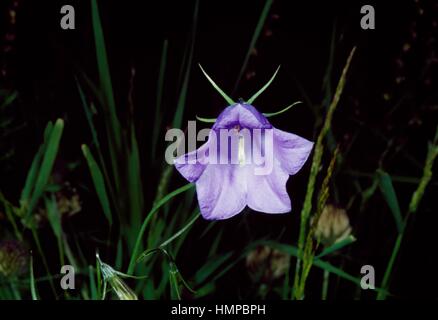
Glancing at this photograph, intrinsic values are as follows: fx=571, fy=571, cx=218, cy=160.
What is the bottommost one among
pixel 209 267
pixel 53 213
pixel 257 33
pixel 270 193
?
pixel 209 267

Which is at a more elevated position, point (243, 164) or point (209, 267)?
point (243, 164)

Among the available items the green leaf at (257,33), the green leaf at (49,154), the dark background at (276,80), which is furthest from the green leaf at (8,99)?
the green leaf at (257,33)

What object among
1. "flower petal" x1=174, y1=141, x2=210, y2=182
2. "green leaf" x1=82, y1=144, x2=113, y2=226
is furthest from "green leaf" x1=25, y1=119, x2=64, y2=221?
"flower petal" x1=174, y1=141, x2=210, y2=182

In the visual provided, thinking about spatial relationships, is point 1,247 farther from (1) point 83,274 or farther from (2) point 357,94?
(2) point 357,94

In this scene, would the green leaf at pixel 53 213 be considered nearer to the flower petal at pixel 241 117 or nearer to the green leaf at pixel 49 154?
the green leaf at pixel 49 154

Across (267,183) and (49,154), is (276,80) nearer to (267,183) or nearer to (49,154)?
(267,183)

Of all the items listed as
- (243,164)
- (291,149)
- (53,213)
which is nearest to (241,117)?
(291,149)

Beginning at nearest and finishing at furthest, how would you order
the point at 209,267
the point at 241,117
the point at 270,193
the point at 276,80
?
the point at 241,117
the point at 270,193
the point at 209,267
the point at 276,80

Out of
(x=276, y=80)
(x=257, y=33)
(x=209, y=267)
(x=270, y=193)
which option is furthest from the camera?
(x=276, y=80)
